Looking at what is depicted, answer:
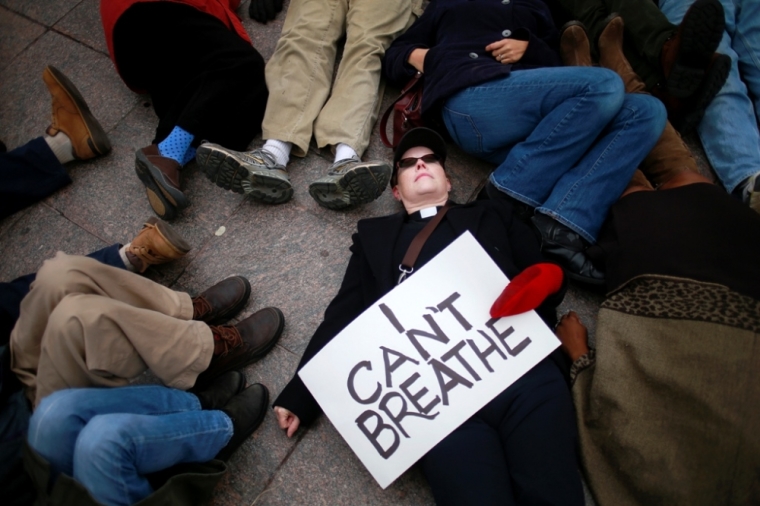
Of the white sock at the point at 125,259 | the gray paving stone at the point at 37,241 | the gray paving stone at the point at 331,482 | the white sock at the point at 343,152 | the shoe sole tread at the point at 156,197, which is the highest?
the white sock at the point at 343,152

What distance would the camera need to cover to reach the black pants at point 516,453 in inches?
68.7

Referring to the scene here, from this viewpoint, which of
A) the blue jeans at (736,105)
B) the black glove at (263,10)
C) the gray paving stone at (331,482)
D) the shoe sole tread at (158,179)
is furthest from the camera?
the black glove at (263,10)

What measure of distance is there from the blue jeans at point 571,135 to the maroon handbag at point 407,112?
30 cm

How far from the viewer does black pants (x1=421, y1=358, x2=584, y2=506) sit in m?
1.74

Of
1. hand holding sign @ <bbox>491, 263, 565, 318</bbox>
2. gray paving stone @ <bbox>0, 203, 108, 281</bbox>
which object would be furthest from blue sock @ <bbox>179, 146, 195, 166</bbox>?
hand holding sign @ <bbox>491, 263, 565, 318</bbox>

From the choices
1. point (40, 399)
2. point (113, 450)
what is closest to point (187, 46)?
point (40, 399)

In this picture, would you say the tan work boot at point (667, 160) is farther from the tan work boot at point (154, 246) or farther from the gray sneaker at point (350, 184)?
the tan work boot at point (154, 246)

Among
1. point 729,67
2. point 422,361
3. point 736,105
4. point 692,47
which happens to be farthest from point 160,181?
point 736,105

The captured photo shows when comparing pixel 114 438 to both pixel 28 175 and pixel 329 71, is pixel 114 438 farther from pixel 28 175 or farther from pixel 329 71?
pixel 329 71

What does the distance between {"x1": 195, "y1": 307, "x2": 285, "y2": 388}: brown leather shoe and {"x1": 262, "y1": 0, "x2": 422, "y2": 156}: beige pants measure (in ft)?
2.90

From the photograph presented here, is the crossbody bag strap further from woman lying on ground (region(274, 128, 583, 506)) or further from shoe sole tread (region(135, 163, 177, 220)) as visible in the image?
shoe sole tread (region(135, 163, 177, 220))

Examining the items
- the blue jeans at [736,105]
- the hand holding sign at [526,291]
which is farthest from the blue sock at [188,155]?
the blue jeans at [736,105]

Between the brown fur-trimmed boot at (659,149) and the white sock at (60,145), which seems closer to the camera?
the brown fur-trimmed boot at (659,149)

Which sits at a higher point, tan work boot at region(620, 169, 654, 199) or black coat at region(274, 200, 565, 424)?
tan work boot at region(620, 169, 654, 199)
